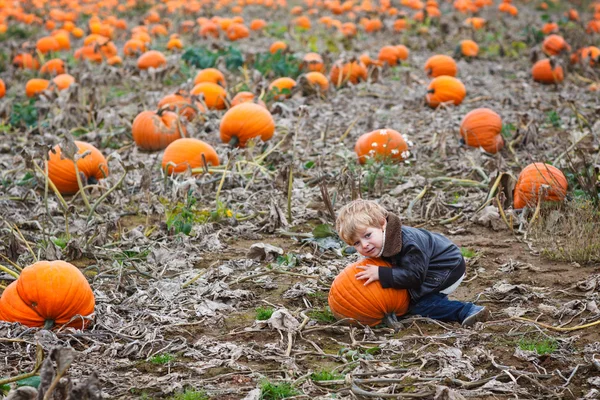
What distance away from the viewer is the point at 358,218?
424 cm

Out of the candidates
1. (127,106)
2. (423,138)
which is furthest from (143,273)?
(127,106)

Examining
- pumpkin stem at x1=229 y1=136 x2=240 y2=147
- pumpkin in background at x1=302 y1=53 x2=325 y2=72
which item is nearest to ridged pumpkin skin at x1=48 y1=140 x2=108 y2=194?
pumpkin stem at x1=229 y1=136 x2=240 y2=147

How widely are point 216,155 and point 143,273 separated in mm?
2342

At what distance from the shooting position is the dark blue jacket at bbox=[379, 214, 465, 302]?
14.1 feet

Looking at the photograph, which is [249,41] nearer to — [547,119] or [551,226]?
[547,119]

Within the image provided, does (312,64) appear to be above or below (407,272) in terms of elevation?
below

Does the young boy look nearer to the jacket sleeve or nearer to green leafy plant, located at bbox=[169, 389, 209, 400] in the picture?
the jacket sleeve

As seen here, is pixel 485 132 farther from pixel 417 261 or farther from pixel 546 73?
pixel 417 261

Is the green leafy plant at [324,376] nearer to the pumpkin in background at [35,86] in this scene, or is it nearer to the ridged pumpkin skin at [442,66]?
the pumpkin in background at [35,86]

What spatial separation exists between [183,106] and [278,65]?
2492 mm

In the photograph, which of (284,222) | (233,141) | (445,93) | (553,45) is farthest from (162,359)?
(553,45)

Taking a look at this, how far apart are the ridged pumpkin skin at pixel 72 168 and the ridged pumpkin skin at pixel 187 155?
57 cm

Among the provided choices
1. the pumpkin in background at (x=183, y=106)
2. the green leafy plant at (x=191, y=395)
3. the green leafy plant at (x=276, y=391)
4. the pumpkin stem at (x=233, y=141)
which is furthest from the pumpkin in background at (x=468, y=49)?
the green leafy plant at (x=191, y=395)

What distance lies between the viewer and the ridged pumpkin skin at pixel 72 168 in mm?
6812
